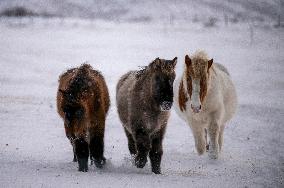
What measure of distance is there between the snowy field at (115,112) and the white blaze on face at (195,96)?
3.57 ft

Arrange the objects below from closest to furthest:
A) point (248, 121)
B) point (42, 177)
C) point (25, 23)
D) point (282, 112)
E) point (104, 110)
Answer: point (42, 177), point (104, 110), point (248, 121), point (282, 112), point (25, 23)

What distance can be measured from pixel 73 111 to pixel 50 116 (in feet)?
24.4

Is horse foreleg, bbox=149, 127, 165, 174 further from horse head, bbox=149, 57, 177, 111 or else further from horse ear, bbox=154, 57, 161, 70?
horse ear, bbox=154, 57, 161, 70

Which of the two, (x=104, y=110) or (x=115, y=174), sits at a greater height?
(x=104, y=110)

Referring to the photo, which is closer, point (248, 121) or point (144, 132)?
point (144, 132)

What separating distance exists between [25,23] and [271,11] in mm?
53028

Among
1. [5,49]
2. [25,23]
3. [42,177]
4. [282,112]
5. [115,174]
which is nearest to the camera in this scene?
[42,177]

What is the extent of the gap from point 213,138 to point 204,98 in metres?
0.93

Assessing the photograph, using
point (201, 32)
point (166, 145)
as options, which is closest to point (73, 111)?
point (166, 145)

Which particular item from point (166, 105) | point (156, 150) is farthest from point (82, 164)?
point (166, 105)

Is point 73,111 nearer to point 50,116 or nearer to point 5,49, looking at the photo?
point 50,116

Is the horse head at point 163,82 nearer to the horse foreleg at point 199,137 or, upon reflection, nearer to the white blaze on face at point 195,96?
the white blaze on face at point 195,96

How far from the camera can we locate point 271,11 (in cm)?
8012

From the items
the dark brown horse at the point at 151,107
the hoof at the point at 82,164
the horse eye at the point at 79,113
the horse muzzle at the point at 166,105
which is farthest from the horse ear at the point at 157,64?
the hoof at the point at 82,164
